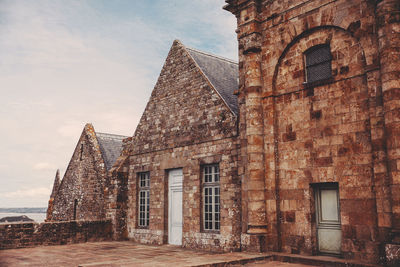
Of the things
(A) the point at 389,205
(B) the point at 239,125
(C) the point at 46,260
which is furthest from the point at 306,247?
(C) the point at 46,260

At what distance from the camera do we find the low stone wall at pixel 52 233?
1220 cm

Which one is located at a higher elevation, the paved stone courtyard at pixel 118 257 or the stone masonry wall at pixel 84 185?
the stone masonry wall at pixel 84 185

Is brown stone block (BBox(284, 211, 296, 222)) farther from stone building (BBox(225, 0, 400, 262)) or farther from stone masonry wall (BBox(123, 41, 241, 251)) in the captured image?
stone masonry wall (BBox(123, 41, 241, 251))

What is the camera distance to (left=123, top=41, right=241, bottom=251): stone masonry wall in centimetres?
1112

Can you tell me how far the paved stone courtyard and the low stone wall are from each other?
17.0 inches

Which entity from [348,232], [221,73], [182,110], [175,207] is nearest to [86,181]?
[175,207]

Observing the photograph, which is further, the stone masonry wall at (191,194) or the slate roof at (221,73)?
the slate roof at (221,73)

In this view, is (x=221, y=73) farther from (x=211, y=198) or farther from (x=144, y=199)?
(x=144, y=199)

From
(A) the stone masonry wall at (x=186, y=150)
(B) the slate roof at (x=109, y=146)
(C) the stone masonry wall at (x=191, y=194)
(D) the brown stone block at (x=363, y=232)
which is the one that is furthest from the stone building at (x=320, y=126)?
(B) the slate roof at (x=109, y=146)

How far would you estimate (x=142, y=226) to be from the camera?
14312mm

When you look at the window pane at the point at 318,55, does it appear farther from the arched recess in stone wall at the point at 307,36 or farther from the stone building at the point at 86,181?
the stone building at the point at 86,181

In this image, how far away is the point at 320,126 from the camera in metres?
8.82

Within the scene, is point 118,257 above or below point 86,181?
below

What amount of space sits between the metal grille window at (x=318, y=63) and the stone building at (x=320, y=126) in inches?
1.0
